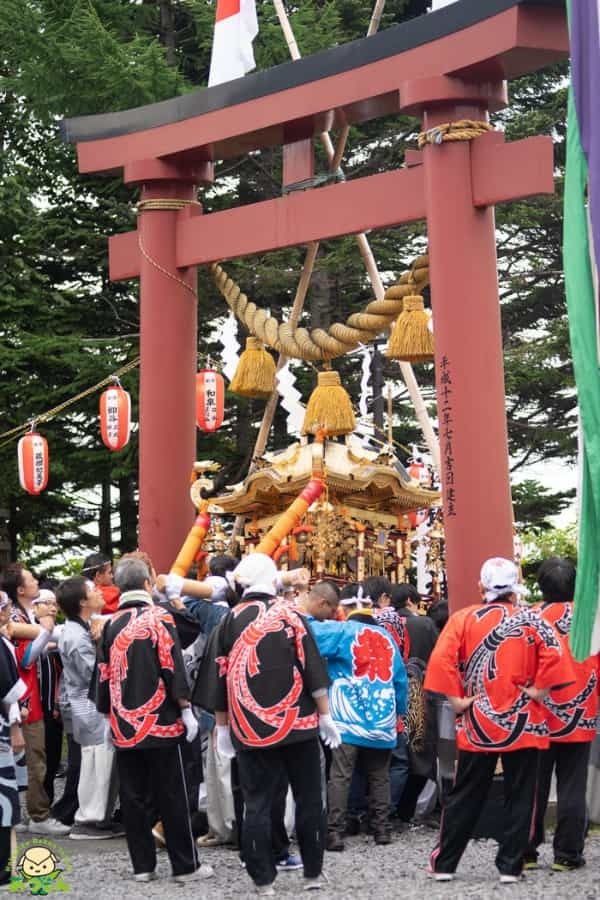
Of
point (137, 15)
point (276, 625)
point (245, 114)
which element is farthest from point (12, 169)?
point (276, 625)

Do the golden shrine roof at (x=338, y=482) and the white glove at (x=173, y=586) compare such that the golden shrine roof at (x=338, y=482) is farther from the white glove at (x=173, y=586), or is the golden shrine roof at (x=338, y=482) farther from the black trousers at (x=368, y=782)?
the white glove at (x=173, y=586)

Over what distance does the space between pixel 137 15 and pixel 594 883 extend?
16.5 meters

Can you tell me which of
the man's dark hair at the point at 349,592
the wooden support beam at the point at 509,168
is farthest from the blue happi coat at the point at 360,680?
the wooden support beam at the point at 509,168

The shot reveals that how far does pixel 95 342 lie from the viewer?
18.5 meters

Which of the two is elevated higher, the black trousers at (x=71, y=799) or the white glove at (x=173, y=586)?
the white glove at (x=173, y=586)

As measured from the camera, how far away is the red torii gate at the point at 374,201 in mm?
9742

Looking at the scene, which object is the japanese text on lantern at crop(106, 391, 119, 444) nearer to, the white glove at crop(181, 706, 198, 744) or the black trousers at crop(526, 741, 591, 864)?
the white glove at crop(181, 706, 198, 744)

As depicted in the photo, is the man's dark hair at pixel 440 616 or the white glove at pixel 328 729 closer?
the white glove at pixel 328 729

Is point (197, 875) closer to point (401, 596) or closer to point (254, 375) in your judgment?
point (401, 596)

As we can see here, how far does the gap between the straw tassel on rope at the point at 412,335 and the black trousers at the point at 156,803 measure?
479 centimetres

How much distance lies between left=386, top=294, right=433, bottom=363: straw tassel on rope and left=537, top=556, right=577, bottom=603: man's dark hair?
384cm

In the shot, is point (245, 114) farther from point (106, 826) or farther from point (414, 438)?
point (414, 438)

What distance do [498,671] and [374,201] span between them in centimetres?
501

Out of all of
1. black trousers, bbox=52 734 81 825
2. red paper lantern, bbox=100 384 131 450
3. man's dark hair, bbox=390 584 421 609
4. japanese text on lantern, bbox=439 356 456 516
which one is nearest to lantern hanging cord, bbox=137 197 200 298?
red paper lantern, bbox=100 384 131 450
